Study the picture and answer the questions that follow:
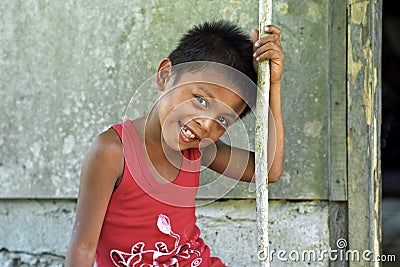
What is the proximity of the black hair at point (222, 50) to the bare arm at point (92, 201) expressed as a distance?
353mm

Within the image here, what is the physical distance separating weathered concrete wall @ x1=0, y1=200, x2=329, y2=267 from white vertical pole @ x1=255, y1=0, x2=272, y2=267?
72 centimetres

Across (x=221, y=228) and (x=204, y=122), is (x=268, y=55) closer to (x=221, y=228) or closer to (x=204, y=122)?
(x=204, y=122)

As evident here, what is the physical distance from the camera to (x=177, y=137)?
1825 mm

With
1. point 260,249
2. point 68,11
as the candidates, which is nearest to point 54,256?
point 68,11

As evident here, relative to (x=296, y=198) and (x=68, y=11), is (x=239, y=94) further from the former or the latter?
(x=68, y=11)

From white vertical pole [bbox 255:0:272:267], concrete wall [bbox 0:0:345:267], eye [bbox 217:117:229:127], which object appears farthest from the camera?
concrete wall [bbox 0:0:345:267]

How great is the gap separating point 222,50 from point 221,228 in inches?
33.4

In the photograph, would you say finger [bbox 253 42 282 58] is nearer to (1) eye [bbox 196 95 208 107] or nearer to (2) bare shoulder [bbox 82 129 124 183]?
(1) eye [bbox 196 95 208 107]

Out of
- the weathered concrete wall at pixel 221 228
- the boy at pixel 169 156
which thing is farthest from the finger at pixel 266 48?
the weathered concrete wall at pixel 221 228

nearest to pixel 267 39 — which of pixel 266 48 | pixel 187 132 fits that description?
pixel 266 48

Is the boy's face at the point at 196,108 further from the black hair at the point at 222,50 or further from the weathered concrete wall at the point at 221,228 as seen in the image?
the weathered concrete wall at the point at 221,228

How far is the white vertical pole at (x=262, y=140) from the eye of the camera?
1.67 m

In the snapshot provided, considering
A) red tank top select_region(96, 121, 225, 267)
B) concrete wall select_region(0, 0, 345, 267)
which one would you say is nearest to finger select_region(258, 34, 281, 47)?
red tank top select_region(96, 121, 225, 267)

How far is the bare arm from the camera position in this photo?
5.62 feet
